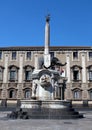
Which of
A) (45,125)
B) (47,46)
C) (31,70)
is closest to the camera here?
(45,125)

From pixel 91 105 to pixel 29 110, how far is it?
29636 millimetres

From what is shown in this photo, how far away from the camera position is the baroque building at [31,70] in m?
48.3

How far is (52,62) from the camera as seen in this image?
76.6 feet

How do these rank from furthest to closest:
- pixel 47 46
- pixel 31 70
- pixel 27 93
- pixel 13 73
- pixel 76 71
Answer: pixel 13 73, pixel 31 70, pixel 76 71, pixel 27 93, pixel 47 46

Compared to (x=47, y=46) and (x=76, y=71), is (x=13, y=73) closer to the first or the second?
(x=76, y=71)

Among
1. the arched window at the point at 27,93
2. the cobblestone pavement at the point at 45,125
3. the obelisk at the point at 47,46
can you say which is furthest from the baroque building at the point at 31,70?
the cobblestone pavement at the point at 45,125

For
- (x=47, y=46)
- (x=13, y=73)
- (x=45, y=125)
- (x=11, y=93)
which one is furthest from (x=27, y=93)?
(x=45, y=125)

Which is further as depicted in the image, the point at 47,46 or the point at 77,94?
the point at 77,94

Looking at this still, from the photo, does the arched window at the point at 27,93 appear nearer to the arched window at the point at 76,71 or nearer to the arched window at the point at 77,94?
the arched window at the point at 77,94

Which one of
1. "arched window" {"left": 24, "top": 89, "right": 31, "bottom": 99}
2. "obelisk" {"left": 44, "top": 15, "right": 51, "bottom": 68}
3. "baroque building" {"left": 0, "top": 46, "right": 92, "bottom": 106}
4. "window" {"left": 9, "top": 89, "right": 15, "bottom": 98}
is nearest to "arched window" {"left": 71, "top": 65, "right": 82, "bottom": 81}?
"baroque building" {"left": 0, "top": 46, "right": 92, "bottom": 106}

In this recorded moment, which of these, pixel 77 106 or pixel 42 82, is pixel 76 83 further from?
pixel 42 82

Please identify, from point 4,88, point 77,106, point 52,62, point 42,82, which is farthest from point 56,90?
point 4,88

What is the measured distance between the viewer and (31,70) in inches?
1961

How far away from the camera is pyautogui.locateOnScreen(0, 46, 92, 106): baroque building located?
48.3m
